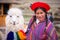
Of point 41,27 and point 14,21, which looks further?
point 14,21

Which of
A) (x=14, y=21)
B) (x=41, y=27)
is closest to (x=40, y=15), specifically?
(x=41, y=27)

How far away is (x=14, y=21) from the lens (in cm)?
253

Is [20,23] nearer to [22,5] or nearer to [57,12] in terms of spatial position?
[22,5]

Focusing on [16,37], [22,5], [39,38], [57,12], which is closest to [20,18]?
[16,37]

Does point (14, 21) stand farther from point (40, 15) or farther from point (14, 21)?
point (40, 15)

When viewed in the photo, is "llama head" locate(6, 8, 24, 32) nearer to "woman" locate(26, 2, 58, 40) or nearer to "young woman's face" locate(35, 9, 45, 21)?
"woman" locate(26, 2, 58, 40)

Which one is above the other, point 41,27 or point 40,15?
point 40,15

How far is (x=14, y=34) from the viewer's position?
250cm

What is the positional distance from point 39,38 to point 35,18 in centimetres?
27

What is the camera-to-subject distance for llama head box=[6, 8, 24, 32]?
2.52m

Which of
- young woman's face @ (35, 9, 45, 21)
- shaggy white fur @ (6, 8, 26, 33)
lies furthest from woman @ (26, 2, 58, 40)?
shaggy white fur @ (6, 8, 26, 33)

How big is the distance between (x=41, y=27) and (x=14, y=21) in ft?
1.12

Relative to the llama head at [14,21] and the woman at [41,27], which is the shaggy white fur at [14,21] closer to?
the llama head at [14,21]

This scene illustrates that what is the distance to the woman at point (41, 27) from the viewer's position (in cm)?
231
